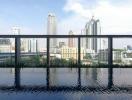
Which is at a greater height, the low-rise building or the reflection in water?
the low-rise building

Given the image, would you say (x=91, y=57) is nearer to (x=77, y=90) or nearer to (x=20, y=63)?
(x=20, y=63)

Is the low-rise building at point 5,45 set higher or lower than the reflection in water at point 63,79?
higher

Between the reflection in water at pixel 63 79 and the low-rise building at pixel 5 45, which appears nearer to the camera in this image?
the reflection in water at pixel 63 79

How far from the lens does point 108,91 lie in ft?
30.6

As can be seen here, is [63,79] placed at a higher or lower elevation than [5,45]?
lower

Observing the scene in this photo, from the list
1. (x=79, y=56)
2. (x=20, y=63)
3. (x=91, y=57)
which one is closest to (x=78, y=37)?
(x=79, y=56)

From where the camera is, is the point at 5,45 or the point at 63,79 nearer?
the point at 63,79

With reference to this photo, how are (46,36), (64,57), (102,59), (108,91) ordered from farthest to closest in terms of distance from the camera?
(64,57) → (102,59) → (46,36) → (108,91)

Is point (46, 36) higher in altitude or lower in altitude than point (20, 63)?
higher

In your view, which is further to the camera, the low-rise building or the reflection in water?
the low-rise building

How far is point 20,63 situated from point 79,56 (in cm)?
378

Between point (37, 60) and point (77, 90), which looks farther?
point (37, 60)

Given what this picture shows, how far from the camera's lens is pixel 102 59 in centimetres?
2197

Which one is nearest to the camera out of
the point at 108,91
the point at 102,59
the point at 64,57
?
the point at 108,91
